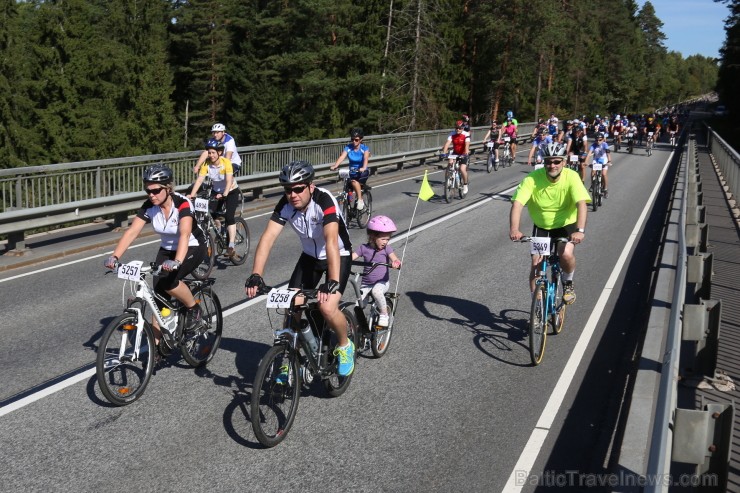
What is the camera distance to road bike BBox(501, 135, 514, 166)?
34.0 m

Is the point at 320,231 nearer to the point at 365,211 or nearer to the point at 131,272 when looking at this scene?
the point at 131,272

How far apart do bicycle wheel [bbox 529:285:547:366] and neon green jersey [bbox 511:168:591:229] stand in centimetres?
101

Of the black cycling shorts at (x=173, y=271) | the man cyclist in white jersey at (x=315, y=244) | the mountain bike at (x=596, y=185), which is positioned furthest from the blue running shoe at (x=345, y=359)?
the mountain bike at (x=596, y=185)

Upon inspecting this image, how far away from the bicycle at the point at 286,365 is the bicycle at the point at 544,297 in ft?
7.92

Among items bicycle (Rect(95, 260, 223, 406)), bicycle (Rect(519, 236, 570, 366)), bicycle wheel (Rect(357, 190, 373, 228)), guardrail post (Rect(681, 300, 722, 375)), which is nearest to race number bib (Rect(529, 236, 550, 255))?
bicycle (Rect(519, 236, 570, 366))

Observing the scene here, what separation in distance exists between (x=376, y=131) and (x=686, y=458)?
177 ft

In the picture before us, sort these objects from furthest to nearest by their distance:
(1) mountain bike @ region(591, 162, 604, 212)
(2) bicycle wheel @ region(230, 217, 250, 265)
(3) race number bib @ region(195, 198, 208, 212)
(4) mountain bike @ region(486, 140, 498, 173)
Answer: (4) mountain bike @ region(486, 140, 498, 173), (1) mountain bike @ region(591, 162, 604, 212), (2) bicycle wheel @ region(230, 217, 250, 265), (3) race number bib @ region(195, 198, 208, 212)

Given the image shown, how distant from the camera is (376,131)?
5794cm

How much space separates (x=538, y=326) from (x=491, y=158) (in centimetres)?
2416

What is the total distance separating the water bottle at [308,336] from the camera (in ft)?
20.8

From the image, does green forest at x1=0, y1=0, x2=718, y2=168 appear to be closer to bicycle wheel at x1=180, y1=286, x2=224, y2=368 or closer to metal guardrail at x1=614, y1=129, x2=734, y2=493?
metal guardrail at x1=614, y1=129, x2=734, y2=493

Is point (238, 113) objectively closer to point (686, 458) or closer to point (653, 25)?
point (686, 458)

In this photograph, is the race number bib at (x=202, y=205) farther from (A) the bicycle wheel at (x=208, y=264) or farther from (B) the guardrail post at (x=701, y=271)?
(B) the guardrail post at (x=701, y=271)

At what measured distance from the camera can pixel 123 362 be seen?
6.55 m
